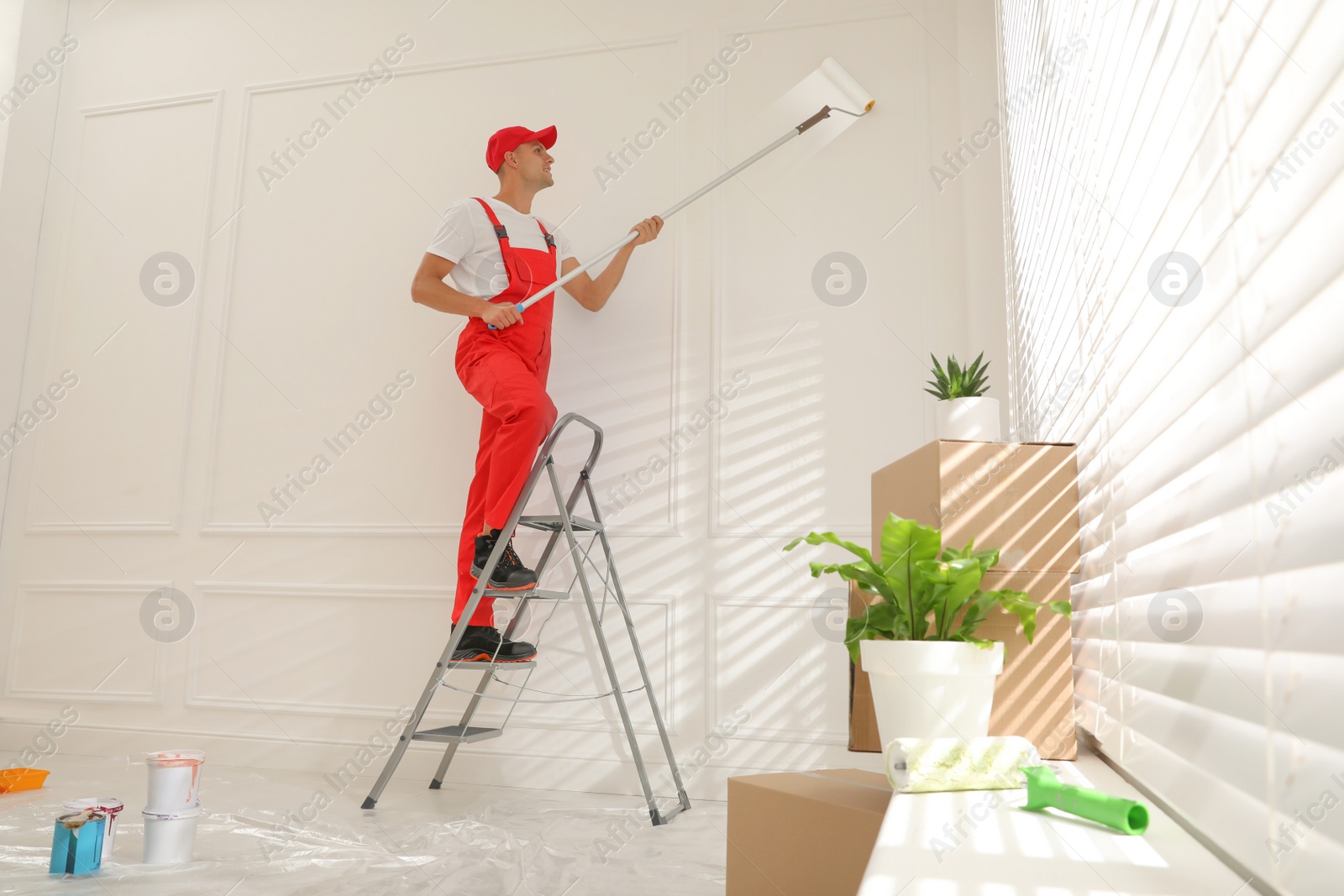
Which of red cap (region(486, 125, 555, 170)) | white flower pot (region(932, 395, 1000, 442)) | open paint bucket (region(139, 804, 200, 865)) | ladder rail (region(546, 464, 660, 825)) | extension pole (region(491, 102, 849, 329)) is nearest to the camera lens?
white flower pot (region(932, 395, 1000, 442))

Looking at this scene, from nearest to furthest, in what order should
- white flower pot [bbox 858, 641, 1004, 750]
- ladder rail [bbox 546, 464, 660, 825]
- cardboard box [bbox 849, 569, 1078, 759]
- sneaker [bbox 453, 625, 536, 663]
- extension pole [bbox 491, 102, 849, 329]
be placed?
1. white flower pot [bbox 858, 641, 1004, 750]
2. cardboard box [bbox 849, 569, 1078, 759]
3. ladder rail [bbox 546, 464, 660, 825]
4. sneaker [bbox 453, 625, 536, 663]
5. extension pole [bbox 491, 102, 849, 329]

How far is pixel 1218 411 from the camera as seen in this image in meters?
0.86

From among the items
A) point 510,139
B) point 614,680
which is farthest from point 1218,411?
point 510,139

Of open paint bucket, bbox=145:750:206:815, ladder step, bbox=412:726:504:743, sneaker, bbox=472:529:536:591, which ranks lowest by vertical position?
open paint bucket, bbox=145:750:206:815

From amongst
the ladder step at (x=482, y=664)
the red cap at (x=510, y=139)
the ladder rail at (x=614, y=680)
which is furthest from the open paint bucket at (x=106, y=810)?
the red cap at (x=510, y=139)

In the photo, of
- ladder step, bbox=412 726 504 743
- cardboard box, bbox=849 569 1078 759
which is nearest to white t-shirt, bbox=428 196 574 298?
ladder step, bbox=412 726 504 743

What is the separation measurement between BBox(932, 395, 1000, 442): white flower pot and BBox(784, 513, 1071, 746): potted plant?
349mm

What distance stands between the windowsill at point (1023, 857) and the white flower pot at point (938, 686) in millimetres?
178

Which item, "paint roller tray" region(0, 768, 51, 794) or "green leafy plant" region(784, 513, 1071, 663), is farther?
"paint roller tray" region(0, 768, 51, 794)

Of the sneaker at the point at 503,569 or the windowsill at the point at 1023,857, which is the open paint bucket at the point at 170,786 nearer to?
the sneaker at the point at 503,569

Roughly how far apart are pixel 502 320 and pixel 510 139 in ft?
2.28

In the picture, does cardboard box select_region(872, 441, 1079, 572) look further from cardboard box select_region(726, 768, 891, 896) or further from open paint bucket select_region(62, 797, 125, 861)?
open paint bucket select_region(62, 797, 125, 861)

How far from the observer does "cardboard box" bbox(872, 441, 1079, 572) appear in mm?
1515

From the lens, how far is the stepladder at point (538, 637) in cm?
245
